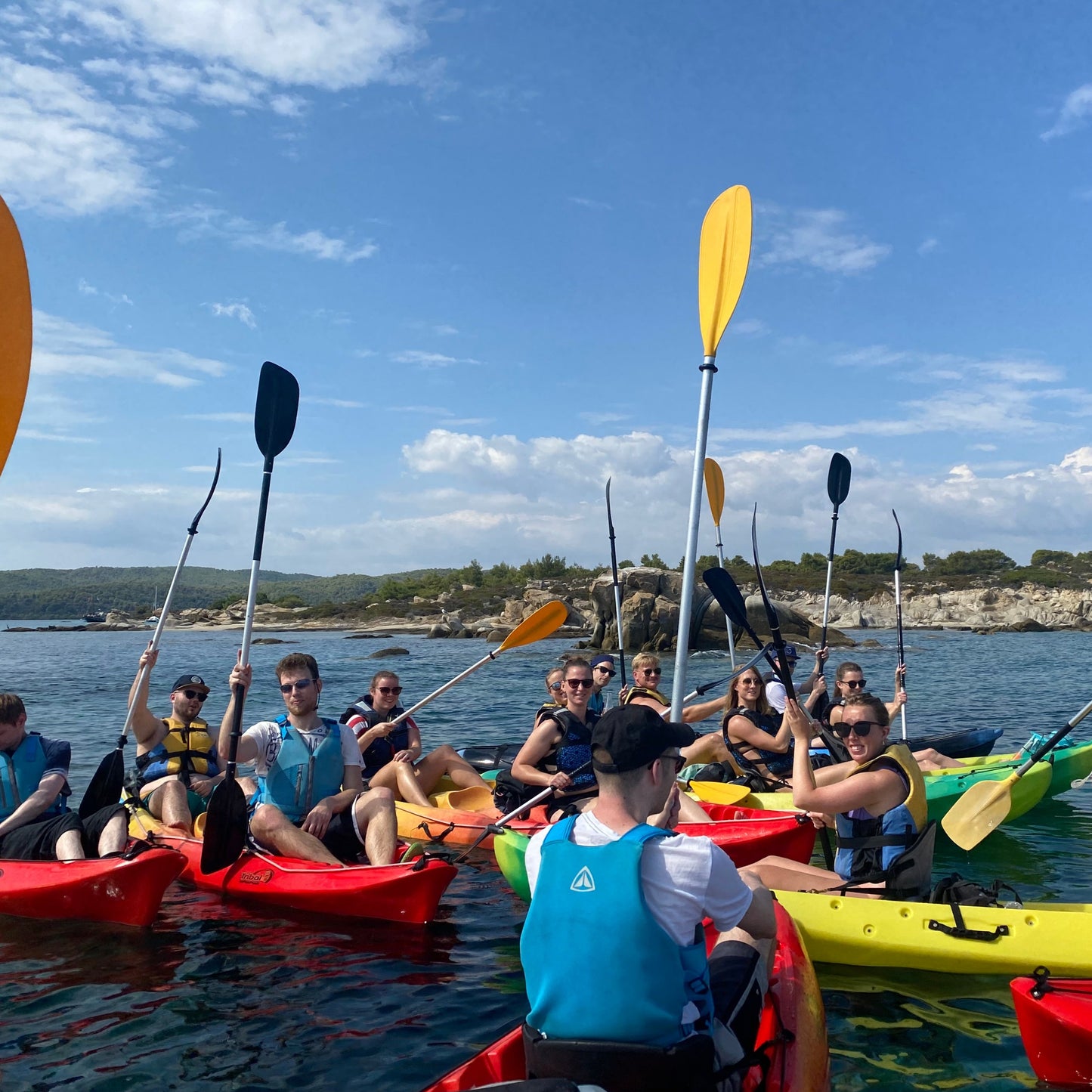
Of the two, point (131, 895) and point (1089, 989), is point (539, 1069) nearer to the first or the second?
point (1089, 989)

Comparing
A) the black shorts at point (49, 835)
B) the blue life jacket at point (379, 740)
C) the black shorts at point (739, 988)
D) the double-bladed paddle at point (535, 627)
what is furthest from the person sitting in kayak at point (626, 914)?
the double-bladed paddle at point (535, 627)

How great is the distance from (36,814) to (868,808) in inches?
176

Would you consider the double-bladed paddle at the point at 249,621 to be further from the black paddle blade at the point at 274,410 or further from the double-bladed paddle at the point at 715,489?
the double-bladed paddle at the point at 715,489

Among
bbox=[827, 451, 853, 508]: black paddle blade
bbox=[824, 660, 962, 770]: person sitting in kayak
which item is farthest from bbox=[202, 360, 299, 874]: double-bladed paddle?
bbox=[827, 451, 853, 508]: black paddle blade

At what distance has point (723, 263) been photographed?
595 centimetres

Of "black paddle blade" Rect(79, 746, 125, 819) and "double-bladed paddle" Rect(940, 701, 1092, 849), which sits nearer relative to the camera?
"double-bladed paddle" Rect(940, 701, 1092, 849)

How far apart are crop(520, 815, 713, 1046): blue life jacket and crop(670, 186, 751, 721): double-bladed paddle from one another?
3.47 metres

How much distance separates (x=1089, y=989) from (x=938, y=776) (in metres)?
4.21

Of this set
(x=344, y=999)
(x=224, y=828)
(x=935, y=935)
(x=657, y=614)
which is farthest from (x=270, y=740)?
(x=657, y=614)

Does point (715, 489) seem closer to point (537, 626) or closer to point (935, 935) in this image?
point (537, 626)

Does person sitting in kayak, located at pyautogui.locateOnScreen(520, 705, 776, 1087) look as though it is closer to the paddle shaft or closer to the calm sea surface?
the calm sea surface

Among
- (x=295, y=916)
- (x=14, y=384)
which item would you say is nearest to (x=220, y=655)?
(x=295, y=916)

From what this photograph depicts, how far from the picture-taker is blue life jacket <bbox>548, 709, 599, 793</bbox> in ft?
21.2

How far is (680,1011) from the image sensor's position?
7.39ft
